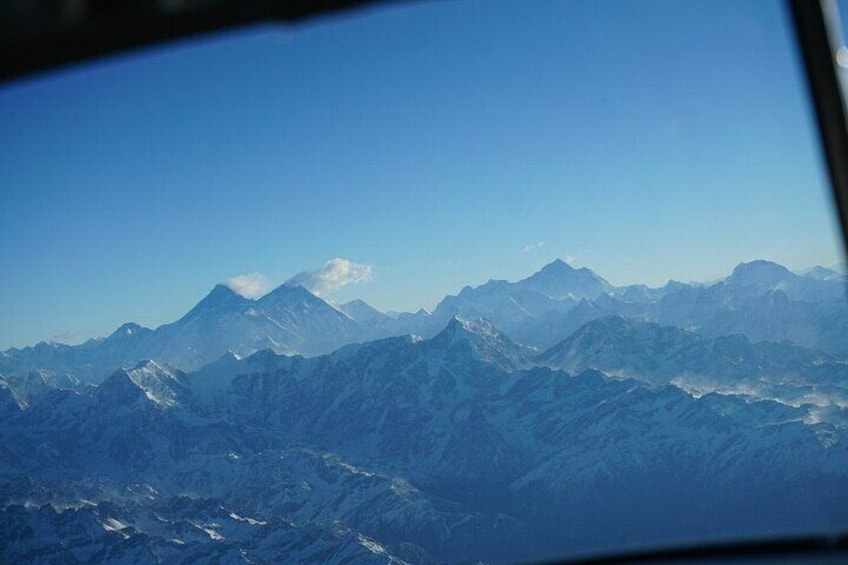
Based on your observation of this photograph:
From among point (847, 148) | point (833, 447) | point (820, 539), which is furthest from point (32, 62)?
point (833, 447)

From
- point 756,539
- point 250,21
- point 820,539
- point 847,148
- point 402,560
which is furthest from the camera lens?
point 402,560

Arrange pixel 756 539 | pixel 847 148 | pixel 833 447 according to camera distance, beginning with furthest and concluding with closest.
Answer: pixel 833 447 → pixel 756 539 → pixel 847 148

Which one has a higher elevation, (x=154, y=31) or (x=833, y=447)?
(x=154, y=31)

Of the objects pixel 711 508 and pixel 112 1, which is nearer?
pixel 112 1

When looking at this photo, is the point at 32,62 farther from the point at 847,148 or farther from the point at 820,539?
the point at 820,539

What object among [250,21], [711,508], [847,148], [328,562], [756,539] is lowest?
[711,508]

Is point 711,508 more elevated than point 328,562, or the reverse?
point 328,562

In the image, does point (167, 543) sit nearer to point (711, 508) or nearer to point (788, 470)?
point (711, 508)

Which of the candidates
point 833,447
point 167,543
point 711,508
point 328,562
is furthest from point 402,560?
point 833,447

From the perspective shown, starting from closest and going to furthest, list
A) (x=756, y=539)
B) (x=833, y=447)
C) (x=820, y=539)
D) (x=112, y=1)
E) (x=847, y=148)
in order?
(x=112, y=1)
(x=847, y=148)
(x=820, y=539)
(x=756, y=539)
(x=833, y=447)
